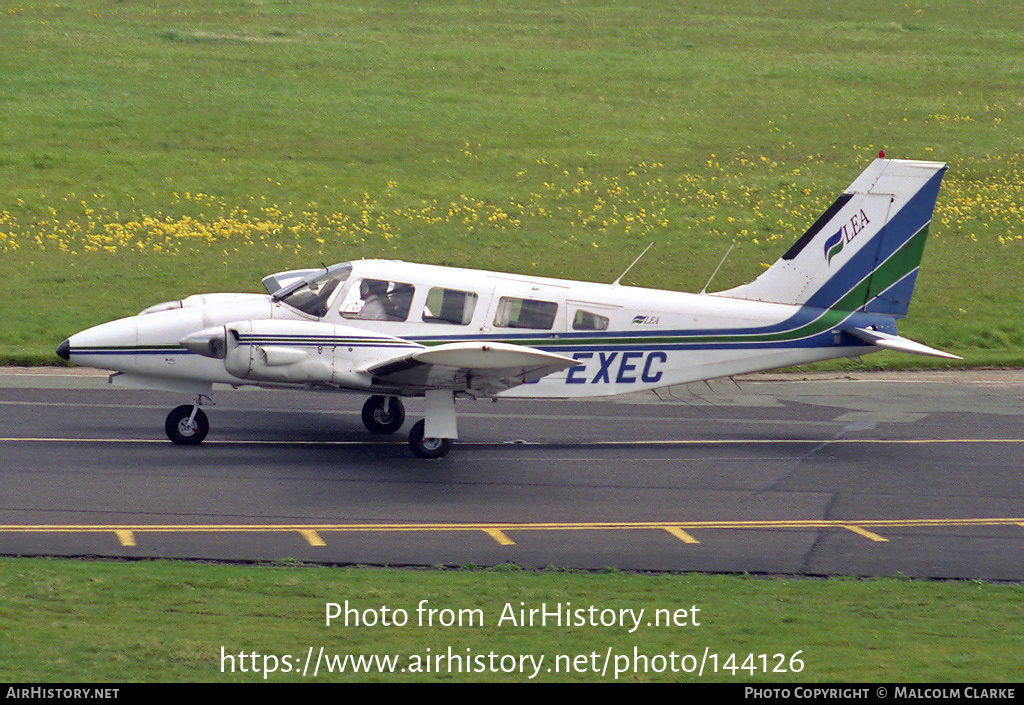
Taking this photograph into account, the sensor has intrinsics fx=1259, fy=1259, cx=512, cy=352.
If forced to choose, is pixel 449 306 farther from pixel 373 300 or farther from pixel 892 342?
pixel 892 342

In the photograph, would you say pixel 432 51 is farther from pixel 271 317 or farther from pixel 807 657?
pixel 807 657

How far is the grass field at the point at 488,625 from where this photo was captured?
9.98 metres

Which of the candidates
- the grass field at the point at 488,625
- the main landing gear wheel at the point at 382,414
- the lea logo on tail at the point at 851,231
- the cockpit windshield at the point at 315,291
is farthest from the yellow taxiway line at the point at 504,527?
the lea logo on tail at the point at 851,231

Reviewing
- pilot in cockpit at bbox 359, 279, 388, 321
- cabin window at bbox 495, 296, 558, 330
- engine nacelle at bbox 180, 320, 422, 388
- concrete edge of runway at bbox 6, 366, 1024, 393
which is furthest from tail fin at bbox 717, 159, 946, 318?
engine nacelle at bbox 180, 320, 422, 388

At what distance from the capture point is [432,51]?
1969 inches

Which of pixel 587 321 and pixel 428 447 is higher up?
pixel 587 321

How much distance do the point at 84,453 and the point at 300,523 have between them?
4.38m

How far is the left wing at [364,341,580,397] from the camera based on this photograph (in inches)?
635

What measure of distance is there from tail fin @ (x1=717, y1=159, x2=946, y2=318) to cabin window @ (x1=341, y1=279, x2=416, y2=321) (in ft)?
16.8

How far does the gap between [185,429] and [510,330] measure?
4807 millimetres

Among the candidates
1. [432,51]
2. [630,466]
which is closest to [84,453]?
[630,466]

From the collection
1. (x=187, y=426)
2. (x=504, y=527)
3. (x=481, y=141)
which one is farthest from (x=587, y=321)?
(x=481, y=141)

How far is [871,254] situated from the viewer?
19.4 metres

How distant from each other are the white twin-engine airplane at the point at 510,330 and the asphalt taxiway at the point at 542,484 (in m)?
1.07
